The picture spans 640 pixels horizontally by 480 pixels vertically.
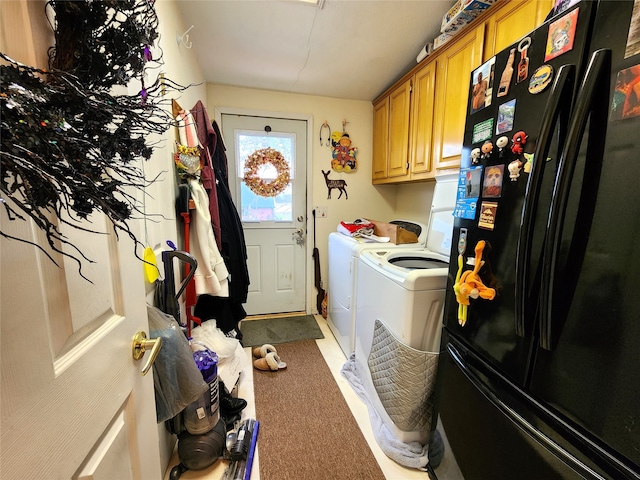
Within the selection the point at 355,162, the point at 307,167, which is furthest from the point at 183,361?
the point at 355,162

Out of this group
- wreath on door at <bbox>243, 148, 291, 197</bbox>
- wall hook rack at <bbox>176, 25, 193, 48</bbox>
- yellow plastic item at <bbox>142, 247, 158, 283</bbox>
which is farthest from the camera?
wreath on door at <bbox>243, 148, 291, 197</bbox>

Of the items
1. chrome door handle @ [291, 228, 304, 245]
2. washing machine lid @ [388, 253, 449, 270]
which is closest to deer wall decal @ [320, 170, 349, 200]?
chrome door handle @ [291, 228, 304, 245]

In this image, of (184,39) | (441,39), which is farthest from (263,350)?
(441,39)

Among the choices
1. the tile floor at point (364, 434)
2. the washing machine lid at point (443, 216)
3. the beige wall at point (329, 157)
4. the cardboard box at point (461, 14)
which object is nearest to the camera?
the tile floor at point (364, 434)

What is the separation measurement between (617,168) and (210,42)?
2.26m

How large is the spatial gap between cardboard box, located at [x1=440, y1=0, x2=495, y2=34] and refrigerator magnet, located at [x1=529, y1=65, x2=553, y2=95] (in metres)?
0.98

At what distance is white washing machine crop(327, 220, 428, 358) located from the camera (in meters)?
2.08

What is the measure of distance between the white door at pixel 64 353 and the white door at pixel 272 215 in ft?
7.18

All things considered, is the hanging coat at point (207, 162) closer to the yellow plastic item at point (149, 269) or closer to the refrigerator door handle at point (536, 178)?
the yellow plastic item at point (149, 269)

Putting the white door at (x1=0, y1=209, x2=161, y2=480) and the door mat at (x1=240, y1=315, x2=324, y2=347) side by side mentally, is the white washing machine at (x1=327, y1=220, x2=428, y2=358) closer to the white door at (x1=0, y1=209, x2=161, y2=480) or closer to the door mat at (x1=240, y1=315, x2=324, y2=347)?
the door mat at (x1=240, y1=315, x2=324, y2=347)

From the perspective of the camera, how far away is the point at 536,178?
0.72m

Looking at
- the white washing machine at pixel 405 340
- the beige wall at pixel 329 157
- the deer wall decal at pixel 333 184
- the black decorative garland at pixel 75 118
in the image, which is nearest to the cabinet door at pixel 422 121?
the beige wall at pixel 329 157

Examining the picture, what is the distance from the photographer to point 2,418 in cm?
34

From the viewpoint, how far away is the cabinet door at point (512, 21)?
1214 mm
